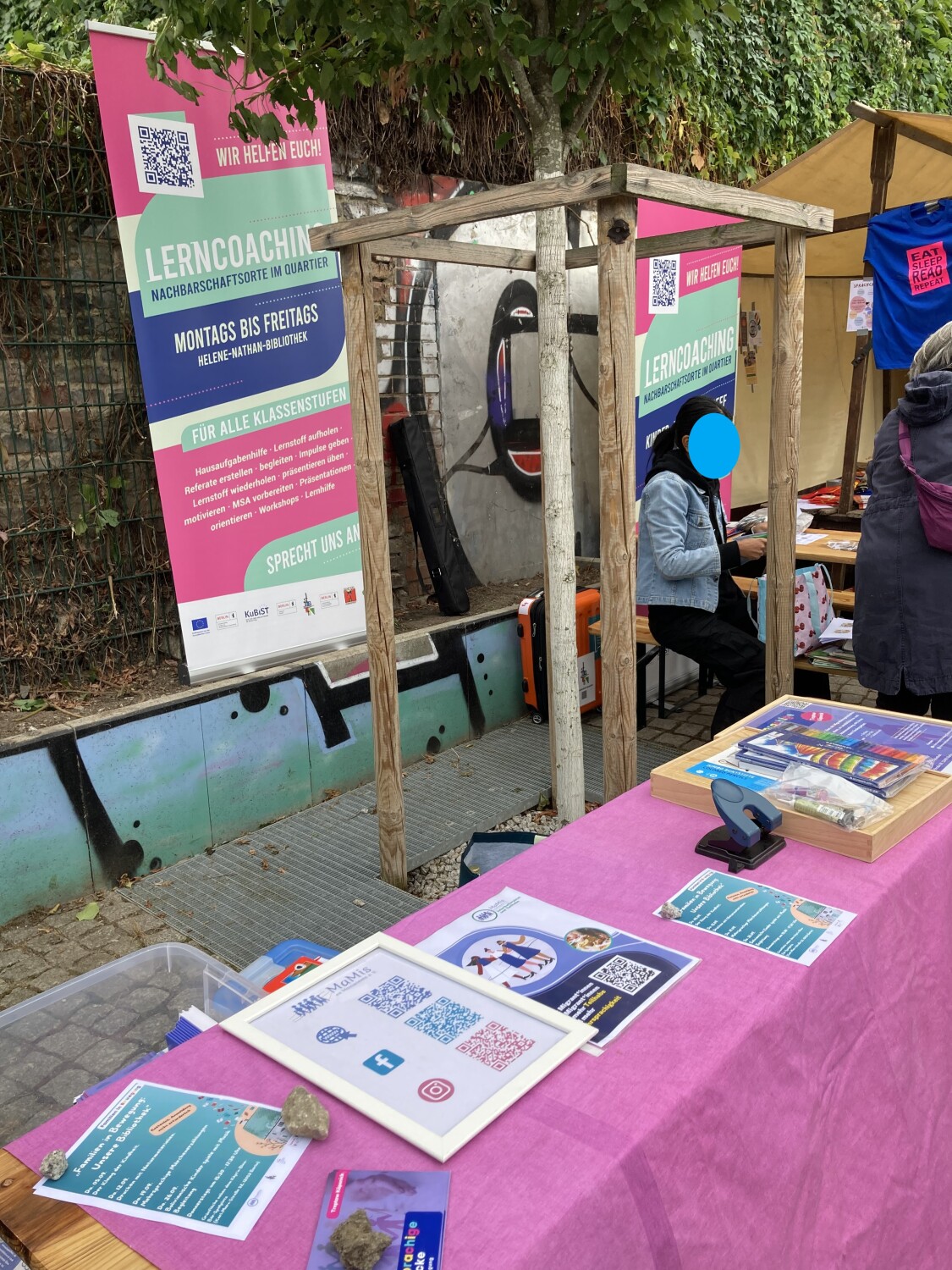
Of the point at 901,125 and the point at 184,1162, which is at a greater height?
the point at 901,125

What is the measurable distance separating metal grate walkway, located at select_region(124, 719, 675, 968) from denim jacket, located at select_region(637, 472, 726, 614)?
40.4 inches

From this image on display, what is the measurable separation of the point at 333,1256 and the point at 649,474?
393cm

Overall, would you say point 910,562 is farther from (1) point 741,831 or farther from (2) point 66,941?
(2) point 66,941

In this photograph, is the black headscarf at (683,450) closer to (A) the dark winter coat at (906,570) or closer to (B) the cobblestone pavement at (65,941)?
(A) the dark winter coat at (906,570)

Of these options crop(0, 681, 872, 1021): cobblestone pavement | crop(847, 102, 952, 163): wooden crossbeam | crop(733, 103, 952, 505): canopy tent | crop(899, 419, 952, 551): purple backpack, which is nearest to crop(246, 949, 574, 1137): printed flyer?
crop(0, 681, 872, 1021): cobblestone pavement

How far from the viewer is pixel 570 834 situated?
2.39 meters

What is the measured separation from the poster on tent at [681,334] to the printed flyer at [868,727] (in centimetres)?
373

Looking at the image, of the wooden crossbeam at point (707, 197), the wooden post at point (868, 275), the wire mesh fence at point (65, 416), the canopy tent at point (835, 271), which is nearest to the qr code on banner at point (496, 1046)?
the wooden crossbeam at point (707, 197)

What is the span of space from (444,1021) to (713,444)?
134 inches

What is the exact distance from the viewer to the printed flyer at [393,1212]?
4.01ft

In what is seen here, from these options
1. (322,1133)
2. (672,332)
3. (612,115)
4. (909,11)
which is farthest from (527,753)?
(909,11)

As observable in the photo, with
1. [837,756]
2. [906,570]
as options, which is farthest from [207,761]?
[906,570]

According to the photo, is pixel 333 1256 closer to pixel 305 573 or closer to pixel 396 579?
pixel 305 573

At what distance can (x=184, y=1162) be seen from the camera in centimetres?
141
